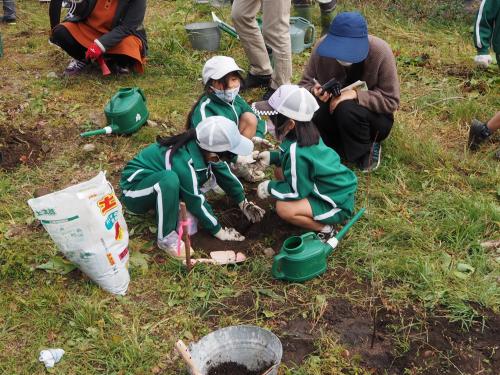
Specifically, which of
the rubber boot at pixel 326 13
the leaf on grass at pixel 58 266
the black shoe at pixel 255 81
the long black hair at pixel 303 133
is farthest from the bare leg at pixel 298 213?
the rubber boot at pixel 326 13

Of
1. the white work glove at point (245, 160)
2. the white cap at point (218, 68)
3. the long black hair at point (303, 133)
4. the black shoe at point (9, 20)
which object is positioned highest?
the white cap at point (218, 68)

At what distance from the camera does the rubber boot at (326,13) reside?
258 inches

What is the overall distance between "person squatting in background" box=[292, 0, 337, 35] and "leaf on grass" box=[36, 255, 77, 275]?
465 centimetres

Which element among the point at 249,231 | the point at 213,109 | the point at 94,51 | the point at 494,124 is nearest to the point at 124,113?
the point at 213,109

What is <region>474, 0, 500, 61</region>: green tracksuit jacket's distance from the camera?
442 cm

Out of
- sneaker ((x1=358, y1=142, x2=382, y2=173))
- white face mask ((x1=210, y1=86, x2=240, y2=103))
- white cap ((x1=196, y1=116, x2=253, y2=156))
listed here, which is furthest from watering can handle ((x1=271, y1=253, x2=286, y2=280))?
sneaker ((x1=358, y1=142, x2=382, y2=173))

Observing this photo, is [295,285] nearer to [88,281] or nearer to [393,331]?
[393,331]

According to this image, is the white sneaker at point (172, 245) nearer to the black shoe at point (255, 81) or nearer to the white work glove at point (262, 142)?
the white work glove at point (262, 142)

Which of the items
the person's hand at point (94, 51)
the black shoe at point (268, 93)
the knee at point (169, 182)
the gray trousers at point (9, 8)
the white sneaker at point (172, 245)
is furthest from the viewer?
the gray trousers at point (9, 8)

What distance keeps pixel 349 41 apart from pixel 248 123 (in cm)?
91

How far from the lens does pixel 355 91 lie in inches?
155

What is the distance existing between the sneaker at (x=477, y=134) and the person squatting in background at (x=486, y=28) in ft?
2.15

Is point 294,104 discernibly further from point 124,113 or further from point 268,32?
point 268,32

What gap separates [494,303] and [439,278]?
300 mm
